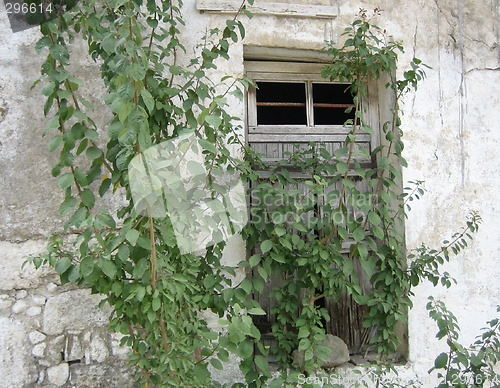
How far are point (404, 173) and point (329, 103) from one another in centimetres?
76

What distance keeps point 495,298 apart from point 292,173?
165cm

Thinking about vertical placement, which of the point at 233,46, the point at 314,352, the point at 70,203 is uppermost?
the point at 233,46

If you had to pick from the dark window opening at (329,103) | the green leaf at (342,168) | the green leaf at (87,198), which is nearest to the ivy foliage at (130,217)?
the green leaf at (87,198)

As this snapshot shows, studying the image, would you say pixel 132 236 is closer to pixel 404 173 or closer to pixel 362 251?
pixel 362 251

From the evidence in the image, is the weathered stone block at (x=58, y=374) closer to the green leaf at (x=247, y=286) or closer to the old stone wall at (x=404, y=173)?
the old stone wall at (x=404, y=173)

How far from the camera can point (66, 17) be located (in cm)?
175

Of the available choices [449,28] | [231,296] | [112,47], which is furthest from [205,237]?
[449,28]

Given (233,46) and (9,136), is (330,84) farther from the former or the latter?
(9,136)

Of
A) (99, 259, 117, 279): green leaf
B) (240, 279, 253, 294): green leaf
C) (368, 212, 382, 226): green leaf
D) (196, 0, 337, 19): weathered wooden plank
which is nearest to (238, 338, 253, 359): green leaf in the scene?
(240, 279, 253, 294): green leaf

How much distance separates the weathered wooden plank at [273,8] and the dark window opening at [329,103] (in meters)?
0.51

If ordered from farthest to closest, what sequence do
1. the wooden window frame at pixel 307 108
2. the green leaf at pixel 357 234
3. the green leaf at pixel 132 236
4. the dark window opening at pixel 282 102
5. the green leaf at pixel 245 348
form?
the dark window opening at pixel 282 102 < the wooden window frame at pixel 307 108 < the green leaf at pixel 357 234 < the green leaf at pixel 245 348 < the green leaf at pixel 132 236

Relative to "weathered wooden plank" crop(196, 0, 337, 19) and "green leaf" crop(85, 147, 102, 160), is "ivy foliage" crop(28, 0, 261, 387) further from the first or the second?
"weathered wooden plank" crop(196, 0, 337, 19)

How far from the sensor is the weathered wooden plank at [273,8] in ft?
8.59

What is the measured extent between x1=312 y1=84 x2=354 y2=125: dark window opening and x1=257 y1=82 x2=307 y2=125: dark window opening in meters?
0.10
